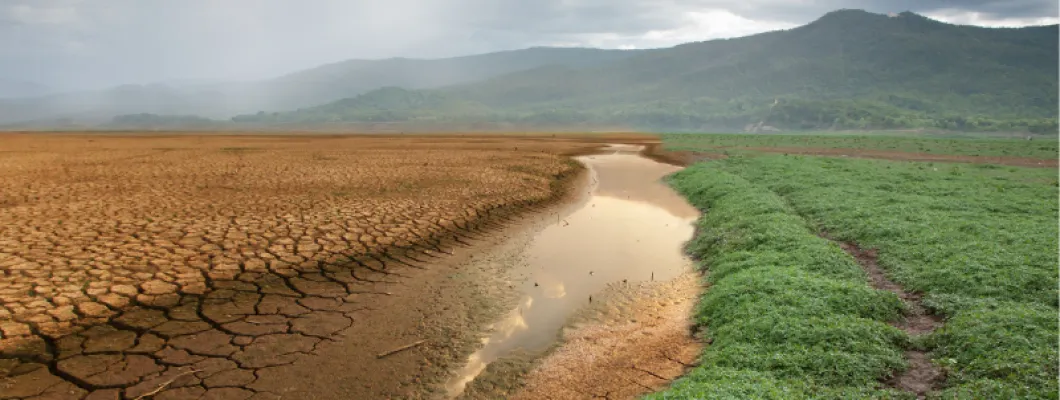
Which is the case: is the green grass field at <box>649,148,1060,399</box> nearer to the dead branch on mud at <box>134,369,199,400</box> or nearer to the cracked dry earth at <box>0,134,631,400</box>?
the cracked dry earth at <box>0,134,631,400</box>

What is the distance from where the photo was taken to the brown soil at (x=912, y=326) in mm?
5480

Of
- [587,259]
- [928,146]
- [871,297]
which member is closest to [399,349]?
[587,259]

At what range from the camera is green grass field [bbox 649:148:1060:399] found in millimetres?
5391

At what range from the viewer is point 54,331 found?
6.70 metres

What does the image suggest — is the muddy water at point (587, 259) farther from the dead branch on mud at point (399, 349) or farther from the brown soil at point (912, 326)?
the brown soil at point (912, 326)

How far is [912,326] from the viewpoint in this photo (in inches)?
279

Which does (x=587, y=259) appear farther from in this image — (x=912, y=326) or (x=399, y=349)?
(x=912, y=326)

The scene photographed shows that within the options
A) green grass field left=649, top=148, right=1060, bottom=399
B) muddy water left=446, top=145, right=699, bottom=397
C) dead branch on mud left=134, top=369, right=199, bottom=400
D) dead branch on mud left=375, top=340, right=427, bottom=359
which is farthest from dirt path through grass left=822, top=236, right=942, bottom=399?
dead branch on mud left=134, top=369, right=199, bottom=400

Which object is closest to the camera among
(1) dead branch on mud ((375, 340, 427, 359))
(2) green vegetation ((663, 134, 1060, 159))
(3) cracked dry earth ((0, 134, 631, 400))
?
(3) cracked dry earth ((0, 134, 631, 400))

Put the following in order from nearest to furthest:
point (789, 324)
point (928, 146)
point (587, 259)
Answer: point (789, 324), point (587, 259), point (928, 146)

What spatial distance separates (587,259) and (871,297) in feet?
18.3

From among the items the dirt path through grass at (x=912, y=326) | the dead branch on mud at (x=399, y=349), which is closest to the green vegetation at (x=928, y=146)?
the dirt path through grass at (x=912, y=326)

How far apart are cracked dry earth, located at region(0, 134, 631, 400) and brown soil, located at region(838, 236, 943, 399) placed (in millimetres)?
6284

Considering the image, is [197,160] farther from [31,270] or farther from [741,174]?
[741,174]
